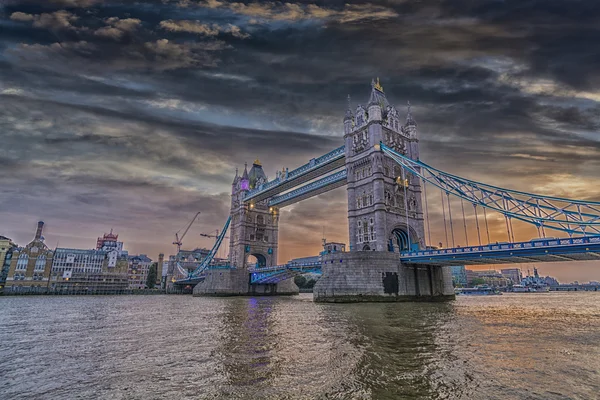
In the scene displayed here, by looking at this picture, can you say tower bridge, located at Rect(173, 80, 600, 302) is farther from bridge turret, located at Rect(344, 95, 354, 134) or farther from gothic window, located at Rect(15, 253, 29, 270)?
gothic window, located at Rect(15, 253, 29, 270)

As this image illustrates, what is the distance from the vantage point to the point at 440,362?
9.18m

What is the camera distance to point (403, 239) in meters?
46.1

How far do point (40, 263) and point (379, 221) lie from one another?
10005 centimetres

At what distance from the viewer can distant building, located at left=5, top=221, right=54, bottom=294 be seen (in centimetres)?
8531

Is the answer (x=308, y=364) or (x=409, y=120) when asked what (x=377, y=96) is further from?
(x=308, y=364)

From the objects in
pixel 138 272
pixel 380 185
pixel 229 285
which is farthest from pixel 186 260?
pixel 380 185

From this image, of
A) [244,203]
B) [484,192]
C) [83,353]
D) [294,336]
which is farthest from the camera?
[244,203]

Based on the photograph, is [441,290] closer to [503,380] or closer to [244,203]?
[503,380]

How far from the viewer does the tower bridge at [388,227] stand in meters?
29.6

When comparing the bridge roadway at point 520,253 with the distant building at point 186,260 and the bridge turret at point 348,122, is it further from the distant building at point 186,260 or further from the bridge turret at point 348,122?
the distant building at point 186,260

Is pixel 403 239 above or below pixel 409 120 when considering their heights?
below

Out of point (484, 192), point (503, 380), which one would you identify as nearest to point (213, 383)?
point (503, 380)

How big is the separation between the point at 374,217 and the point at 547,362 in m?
33.1

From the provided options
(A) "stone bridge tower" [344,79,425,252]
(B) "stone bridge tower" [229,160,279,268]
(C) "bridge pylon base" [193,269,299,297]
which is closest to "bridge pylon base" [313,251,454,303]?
(A) "stone bridge tower" [344,79,425,252]
